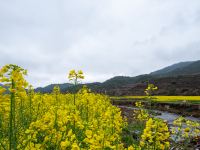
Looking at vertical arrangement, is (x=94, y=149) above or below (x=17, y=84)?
below

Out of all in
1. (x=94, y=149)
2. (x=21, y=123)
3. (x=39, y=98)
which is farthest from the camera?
(x=39, y=98)

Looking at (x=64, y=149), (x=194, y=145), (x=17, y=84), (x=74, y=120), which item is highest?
(x=17, y=84)

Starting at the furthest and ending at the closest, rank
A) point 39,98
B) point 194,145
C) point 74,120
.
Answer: point 194,145
point 39,98
point 74,120

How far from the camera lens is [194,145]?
9.96 meters

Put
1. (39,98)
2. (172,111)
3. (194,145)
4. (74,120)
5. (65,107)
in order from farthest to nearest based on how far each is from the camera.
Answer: (172,111) → (194,145) → (39,98) → (65,107) → (74,120)

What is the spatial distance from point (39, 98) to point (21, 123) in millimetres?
2056

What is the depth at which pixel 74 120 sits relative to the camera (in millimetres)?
5379

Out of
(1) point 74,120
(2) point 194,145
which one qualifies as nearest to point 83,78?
(1) point 74,120

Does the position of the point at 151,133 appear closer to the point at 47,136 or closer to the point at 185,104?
the point at 47,136

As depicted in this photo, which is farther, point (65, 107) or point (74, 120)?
point (65, 107)

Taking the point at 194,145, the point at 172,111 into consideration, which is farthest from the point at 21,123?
the point at 172,111

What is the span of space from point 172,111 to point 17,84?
24.8 metres

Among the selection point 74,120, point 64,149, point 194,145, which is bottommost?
point 194,145

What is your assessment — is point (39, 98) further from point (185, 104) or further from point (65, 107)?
point (185, 104)
